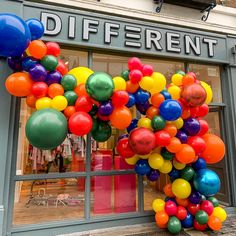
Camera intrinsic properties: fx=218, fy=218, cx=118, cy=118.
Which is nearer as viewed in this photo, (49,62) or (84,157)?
(49,62)

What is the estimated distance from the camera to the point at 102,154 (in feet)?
14.0

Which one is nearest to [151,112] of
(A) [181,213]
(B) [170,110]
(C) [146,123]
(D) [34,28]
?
(C) [146,123]

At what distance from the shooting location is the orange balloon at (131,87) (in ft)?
10.8

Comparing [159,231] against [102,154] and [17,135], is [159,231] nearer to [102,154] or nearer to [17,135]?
[102,154]

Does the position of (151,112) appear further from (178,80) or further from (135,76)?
(178,80)

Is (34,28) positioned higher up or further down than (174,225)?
higher up

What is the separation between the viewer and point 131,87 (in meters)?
3.30

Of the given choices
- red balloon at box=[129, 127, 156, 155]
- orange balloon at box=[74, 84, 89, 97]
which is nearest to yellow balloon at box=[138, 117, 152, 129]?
red balloon at box=[129, 127, 156, 155]

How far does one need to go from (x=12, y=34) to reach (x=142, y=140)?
217cm

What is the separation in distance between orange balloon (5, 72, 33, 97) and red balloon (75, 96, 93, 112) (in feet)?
2.36

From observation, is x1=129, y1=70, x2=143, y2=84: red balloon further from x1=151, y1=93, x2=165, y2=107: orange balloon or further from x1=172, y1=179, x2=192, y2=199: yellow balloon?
x1=172, y1=179, x2=192, y2=199: yellow balloon

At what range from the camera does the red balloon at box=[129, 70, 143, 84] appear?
10.4 feet

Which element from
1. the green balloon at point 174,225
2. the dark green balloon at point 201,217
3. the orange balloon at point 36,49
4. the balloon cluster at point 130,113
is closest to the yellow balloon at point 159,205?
the balloon cluster at point 130,113

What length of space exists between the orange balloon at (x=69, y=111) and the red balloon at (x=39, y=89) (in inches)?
15.3
